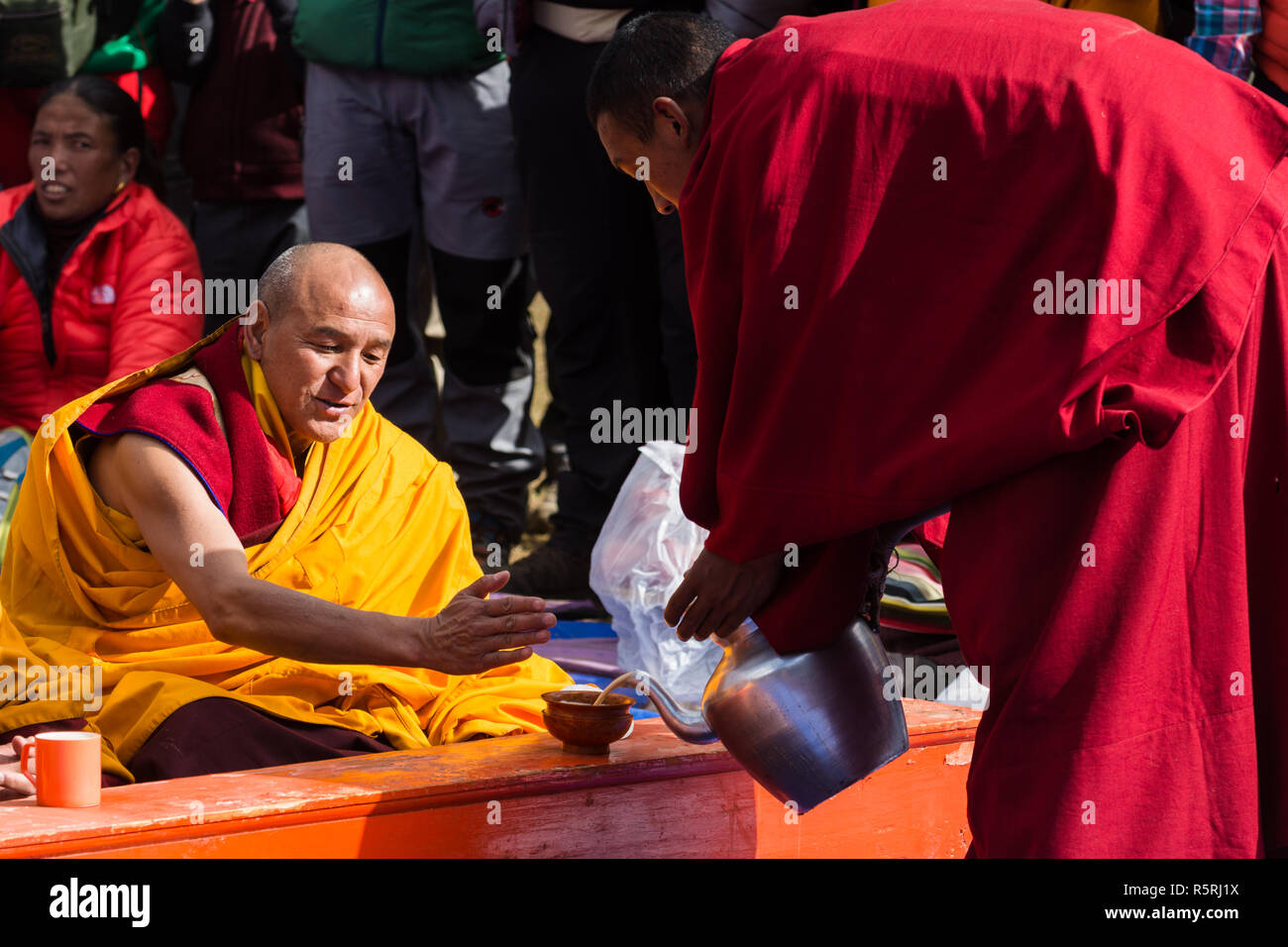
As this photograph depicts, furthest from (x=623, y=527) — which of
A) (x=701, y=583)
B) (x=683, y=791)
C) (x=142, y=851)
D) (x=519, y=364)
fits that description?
(x=142, y=851)

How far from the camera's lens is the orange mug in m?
2.29

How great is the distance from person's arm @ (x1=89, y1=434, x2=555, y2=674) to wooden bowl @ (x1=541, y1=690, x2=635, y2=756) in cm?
14

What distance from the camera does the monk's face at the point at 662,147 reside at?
95.0 inches

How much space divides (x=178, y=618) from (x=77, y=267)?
2595mm

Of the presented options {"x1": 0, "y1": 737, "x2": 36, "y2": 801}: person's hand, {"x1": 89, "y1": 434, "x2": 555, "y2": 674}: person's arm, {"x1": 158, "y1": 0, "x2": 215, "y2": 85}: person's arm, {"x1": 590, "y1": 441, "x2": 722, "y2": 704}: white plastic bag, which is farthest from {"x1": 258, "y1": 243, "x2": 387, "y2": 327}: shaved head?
{"x1": 158, "y1": 0, "x2": 215, "y2": 85}: person's arm

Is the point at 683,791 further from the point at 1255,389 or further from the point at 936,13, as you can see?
the point at 936,13

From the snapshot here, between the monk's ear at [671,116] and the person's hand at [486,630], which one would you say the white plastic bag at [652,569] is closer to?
the person's hand at [486,630]

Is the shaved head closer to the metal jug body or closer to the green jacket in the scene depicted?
the metal jug body

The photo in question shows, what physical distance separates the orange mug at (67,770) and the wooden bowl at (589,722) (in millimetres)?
769

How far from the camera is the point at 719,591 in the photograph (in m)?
2.38

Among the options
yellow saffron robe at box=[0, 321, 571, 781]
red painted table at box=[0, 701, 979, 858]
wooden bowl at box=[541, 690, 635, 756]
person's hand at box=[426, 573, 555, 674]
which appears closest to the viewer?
red painted table at box=[0, 701, 979, 858]

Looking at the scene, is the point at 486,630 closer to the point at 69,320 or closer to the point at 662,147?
the point at 662,147

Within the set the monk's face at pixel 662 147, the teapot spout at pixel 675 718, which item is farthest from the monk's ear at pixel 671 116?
the teapot spout at pixel 675 718

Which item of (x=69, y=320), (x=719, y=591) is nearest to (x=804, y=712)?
(x=719, y=591)
